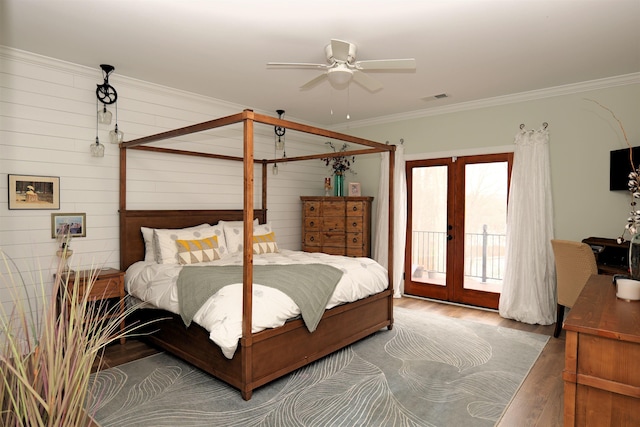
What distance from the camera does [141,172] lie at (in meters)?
4.14

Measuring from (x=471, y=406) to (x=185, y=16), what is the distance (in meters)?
3.31

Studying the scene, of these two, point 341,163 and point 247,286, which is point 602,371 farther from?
point 341,163

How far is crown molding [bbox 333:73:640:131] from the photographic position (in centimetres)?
395

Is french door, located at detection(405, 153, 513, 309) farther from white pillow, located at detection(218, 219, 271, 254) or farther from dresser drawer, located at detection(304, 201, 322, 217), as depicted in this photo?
white pillow, located at detection(218, 219, 271, 254)

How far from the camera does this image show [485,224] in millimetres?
4973

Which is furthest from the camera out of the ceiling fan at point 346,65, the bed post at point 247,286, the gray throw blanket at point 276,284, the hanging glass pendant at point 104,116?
the hanging glass pendant at point 104,116

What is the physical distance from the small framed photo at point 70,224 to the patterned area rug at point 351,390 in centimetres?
134

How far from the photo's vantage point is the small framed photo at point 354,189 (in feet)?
19.4

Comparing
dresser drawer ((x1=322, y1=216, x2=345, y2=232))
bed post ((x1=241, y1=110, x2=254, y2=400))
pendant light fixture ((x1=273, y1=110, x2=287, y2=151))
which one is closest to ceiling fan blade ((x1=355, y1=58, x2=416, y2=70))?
bed post ((x1=241, y1=110, x2=254, y2=400))

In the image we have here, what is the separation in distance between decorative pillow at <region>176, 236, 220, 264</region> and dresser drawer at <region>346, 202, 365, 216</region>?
2.08m

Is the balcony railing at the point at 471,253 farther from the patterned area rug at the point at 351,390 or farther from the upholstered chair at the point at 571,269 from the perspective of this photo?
the patterned area rug at the point at 351,390

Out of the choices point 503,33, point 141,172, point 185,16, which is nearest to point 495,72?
point 503,33

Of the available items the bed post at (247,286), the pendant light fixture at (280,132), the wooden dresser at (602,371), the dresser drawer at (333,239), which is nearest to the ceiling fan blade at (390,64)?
the bed post at (247,286)

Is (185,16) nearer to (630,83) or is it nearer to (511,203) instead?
(511,203)
